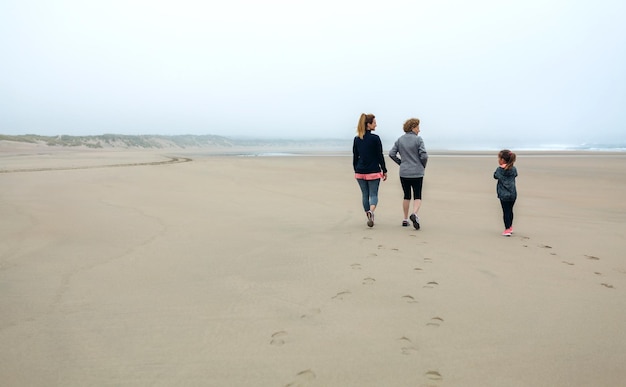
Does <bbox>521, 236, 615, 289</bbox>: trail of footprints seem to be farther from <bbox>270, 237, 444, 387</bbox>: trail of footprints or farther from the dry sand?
<bbox>270, 237, 444, 387</bbox>: trail of footprints

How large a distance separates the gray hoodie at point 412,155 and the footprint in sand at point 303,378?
178 inches

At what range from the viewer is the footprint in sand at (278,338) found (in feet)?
8.53

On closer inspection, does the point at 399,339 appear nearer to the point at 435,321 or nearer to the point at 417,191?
the point at 435,321

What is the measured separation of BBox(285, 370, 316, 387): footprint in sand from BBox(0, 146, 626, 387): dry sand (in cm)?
1

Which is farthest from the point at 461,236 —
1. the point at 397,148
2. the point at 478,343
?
the point at 478,343

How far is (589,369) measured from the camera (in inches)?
90.0

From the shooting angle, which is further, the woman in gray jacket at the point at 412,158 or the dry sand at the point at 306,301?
the woman in gray jacket at the point at 412,158

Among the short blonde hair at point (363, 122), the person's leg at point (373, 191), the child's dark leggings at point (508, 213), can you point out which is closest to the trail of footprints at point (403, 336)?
the child's dark leggings at point (508, 213)

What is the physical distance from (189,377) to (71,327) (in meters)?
1.18

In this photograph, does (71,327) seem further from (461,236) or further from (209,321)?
(461,236)

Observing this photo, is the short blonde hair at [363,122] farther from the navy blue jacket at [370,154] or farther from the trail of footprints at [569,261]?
the trail of footprints at [569,261]

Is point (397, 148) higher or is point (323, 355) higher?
point (397, 148)

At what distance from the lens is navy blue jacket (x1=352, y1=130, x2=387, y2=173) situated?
6.32 meters

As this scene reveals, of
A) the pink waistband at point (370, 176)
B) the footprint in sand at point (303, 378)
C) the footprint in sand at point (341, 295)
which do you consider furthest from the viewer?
the pink waistband at point (370, 176)
